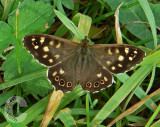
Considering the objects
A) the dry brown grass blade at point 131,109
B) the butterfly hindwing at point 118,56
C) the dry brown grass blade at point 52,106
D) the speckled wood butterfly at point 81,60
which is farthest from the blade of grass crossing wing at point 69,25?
the dry brown grass blade at point 131,109

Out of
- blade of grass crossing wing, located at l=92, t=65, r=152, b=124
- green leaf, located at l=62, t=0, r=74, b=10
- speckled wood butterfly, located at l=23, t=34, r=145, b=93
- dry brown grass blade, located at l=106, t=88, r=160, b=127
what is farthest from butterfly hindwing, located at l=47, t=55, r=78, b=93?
green leaf, located at l=62, t=0, r=74, b=10

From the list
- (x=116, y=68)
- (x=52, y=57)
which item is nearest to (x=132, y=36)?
(x=116, y=68)

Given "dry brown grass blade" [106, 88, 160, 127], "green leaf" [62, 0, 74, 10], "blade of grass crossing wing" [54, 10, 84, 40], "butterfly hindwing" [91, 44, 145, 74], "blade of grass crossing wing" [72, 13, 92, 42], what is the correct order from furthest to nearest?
"green leaf" [62, 0, 74, 10], "blade of grass crossing wing" [72, 13, 92, 42], "blade of grass crossing wing" [54, 10, 84, 40], "dry brown grass blade" [106, 88, 160, 127], "butterfly hindwing" [91, 44, 145, 74]

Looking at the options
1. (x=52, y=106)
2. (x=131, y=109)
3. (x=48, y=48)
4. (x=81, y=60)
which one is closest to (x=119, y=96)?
(x=131, y=109)

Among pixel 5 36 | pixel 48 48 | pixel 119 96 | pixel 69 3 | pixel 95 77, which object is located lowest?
pixel 119 96

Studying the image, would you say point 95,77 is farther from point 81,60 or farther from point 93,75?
point 81,60

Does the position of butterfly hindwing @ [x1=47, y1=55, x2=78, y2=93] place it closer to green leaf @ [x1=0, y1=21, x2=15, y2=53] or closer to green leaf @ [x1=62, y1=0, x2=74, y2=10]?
green leaf @ [x1=0, y1=21, x2=15, y2=53]

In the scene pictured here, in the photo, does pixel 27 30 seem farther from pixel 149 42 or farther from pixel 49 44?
pixel 149 42
